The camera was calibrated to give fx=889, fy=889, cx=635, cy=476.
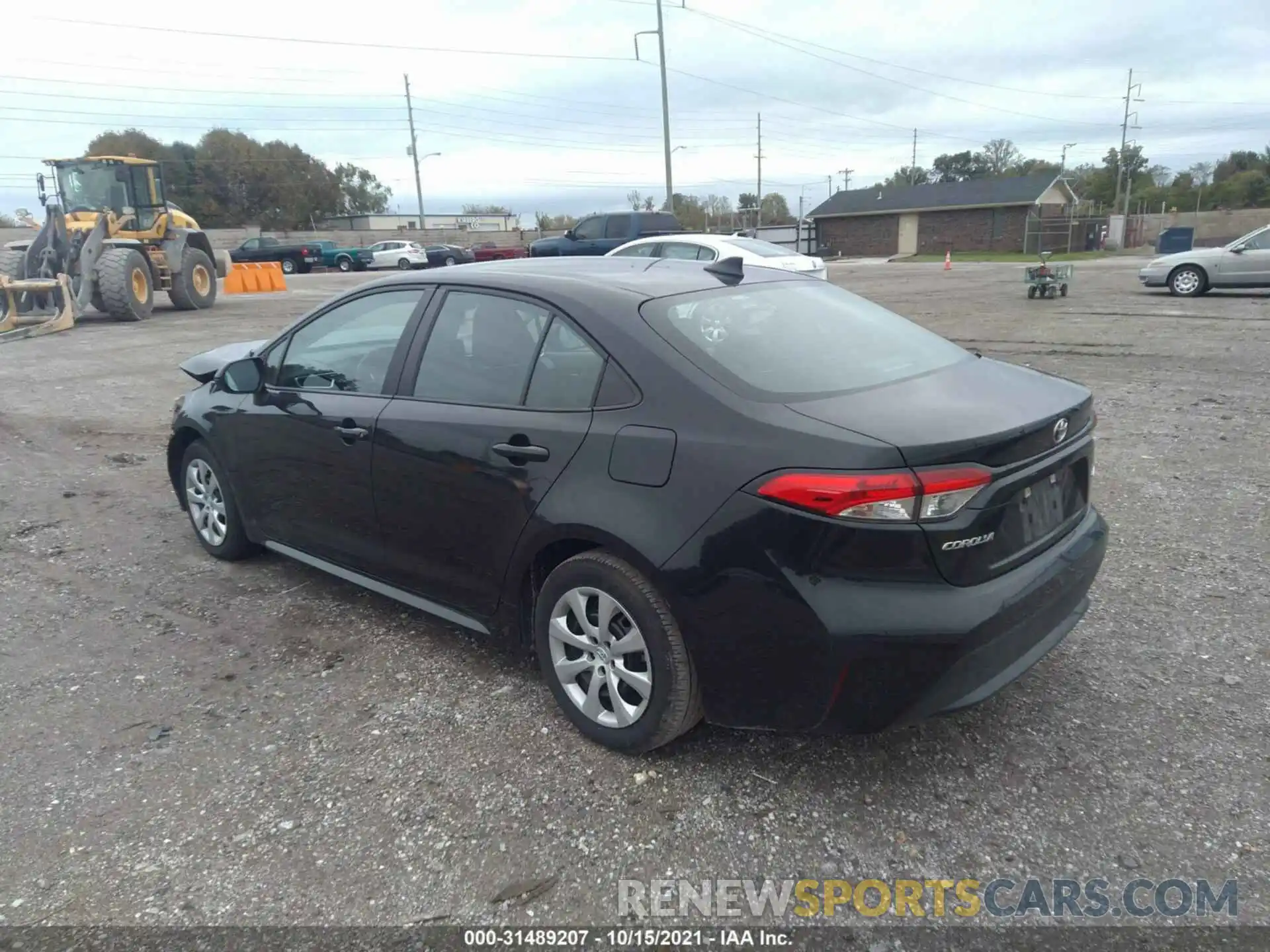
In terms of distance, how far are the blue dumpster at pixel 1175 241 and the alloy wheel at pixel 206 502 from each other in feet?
137

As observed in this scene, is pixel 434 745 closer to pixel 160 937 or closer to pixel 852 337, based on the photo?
pixel 160 937

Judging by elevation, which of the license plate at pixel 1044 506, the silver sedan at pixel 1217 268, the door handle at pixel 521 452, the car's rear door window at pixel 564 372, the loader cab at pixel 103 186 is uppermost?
the loader cab at pixel 103 186

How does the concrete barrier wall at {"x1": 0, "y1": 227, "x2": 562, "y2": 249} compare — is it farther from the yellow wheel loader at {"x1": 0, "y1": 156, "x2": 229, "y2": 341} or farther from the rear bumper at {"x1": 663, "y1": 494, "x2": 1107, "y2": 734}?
the rear bumper at {"x1": 663, "y1": 494, "x2": 1107, "y2": 734}

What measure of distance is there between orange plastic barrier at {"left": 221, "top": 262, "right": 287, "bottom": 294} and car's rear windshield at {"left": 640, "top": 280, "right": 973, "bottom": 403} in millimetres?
27271

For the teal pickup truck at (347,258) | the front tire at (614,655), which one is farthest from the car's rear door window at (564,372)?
the teal pickup truck at (347,258)

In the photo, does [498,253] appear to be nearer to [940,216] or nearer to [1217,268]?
[1217,268]

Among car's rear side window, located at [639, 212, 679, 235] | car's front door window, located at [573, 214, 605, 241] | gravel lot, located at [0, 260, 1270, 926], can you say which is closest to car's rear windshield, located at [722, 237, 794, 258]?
car's rear side window, located at [639, 212, 679, 235]

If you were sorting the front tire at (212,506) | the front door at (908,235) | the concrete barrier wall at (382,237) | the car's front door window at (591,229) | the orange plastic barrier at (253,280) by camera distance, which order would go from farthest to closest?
the front door at (908,235)
the concrete barrier wall at (382,237)
the orange plastic barrier at (253,280)
the car's front door window at (591,229)
the front tire at (212,506)

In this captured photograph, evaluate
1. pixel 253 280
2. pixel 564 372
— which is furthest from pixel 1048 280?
pixel 253 280

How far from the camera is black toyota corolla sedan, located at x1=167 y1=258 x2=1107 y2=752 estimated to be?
8.36 ft

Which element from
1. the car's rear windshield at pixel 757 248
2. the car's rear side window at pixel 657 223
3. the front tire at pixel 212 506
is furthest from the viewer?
the car's rear side window at pixel 657 223

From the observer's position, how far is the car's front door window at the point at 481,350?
3385 mm

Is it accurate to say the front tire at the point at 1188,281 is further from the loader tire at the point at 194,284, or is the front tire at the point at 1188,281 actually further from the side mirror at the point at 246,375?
the loader tire at the point at 194,284

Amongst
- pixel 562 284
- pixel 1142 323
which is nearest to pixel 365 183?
pixel 1142 323
